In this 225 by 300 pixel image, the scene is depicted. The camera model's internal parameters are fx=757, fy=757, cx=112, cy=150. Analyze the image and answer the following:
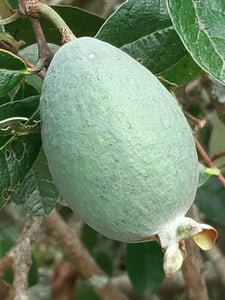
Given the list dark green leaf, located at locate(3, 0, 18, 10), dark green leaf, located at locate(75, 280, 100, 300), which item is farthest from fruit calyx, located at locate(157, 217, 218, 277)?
dark green leaf, located at locate(75, 280, 100, 300)

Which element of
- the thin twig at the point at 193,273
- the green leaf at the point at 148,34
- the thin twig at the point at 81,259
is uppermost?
the green leaf at the point at 148,34

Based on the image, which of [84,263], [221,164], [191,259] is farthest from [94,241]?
[191,259]

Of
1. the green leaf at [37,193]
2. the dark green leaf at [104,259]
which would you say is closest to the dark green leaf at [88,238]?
the dark green leaf at [104,259]

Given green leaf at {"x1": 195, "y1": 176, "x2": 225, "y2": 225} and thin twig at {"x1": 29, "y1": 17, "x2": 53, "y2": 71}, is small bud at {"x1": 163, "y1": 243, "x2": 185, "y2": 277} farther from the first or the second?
green leaf at {"x1": 195, "y1": 176, "x2": 225, "y2": 225}

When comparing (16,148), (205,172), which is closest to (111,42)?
(16,148)

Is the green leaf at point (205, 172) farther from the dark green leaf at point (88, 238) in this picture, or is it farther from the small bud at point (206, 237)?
the dark green leaf at point (88, 238)

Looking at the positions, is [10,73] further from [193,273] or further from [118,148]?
[193,273]
